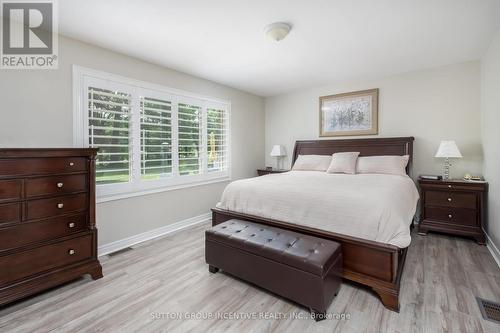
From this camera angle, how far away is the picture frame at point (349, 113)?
13.8 feet

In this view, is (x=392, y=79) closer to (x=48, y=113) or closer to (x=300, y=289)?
(x=300, y=289)

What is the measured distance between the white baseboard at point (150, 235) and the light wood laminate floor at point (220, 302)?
25 cm

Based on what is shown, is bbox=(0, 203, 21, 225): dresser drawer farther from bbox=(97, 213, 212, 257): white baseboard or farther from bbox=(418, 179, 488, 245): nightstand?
bbox=(418, 179, 488, 245): nightstand

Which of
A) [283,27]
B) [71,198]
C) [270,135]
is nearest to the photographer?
[71,198]

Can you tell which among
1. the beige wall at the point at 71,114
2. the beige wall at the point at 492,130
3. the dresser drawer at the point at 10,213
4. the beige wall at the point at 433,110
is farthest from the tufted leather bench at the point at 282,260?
the beige wall at the point at 433,110

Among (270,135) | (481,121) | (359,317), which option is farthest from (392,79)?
(359,317)

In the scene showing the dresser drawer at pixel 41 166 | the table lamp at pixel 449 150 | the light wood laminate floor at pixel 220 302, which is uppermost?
the table lamp at pixel 449 150

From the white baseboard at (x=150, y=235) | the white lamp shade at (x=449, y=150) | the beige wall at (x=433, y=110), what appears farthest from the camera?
the beige wall at (x=433, y=110)

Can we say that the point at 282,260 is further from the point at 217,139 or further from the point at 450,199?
the point at 217,139

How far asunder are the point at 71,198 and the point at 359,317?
8.69 ft

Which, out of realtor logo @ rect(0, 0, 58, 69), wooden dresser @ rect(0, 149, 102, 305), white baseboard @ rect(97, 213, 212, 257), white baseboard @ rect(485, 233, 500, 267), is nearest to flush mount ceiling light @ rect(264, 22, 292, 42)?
realtor logo @ rect(0, 0, 58, 69)

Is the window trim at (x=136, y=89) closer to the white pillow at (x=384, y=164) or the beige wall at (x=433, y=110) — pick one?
the white pillow at (x=384, y=164)

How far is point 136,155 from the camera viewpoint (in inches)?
124

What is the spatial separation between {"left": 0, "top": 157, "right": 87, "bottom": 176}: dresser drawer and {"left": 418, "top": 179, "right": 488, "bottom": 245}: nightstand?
4.32 m
